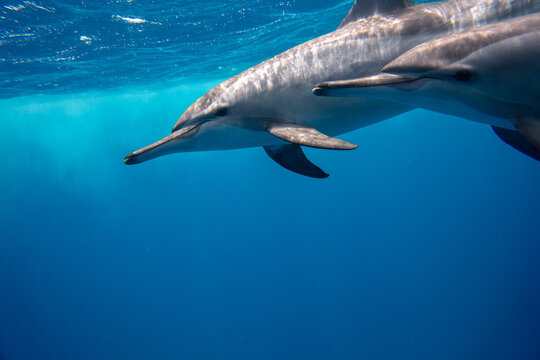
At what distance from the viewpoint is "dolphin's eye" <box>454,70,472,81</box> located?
7.29 ft

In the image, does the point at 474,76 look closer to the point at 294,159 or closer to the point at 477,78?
the point at 477,78

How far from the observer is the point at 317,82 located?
3225 millimetres

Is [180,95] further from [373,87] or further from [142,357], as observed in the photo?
[373,87]

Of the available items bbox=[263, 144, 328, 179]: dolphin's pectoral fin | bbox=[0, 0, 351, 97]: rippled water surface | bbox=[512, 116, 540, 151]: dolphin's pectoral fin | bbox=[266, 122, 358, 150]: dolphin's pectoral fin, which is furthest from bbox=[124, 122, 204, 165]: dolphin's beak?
bbox=[0, 0, 351, 97]: rippled water surface

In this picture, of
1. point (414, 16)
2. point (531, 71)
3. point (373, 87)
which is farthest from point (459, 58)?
point (414, 16)

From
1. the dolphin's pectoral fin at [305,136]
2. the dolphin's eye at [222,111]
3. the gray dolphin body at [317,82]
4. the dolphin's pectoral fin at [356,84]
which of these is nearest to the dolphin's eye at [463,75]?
the dolphin's pectoral fin at [356,84]

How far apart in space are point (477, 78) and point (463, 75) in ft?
0.30

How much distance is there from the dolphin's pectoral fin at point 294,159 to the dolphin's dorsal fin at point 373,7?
1.66 m

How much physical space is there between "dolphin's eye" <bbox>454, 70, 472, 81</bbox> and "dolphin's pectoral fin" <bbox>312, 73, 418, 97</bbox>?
26cm

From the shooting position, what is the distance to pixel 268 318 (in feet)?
89.2

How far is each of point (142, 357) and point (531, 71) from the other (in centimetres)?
3164

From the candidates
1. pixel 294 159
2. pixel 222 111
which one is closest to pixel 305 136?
pixel 222 111

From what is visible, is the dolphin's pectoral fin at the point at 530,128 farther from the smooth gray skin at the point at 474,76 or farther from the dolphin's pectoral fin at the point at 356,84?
the dolphin's pectoral fin at the point at 356,84

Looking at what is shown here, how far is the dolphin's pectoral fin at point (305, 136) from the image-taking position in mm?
2594
